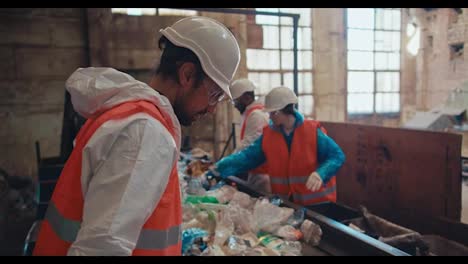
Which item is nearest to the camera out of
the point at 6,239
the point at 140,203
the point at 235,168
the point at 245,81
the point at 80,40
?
the point at 140,203

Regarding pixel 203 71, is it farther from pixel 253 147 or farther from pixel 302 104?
pixel 302 104

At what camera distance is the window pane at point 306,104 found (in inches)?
313

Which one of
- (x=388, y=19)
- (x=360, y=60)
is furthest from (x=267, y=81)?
(x=388, y=19)

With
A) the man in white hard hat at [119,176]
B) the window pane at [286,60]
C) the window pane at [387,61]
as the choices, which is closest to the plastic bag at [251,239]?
the man in white hard hat at [119,176]

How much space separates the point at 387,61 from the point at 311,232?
7.84m

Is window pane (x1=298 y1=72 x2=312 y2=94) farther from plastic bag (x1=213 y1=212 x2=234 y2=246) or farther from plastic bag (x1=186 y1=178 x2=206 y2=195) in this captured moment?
plastic bag (x1=213 y1=212 x2=234 y2=246)

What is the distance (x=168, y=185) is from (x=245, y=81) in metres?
3.40

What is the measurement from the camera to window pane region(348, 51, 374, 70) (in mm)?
8367

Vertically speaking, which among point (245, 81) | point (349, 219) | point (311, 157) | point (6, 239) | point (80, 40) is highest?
point (80, 40)

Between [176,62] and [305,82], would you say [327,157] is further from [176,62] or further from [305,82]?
[305,82]

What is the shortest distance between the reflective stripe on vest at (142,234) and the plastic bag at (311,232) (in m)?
1.25

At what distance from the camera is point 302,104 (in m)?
7.94

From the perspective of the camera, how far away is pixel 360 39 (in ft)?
27.7
